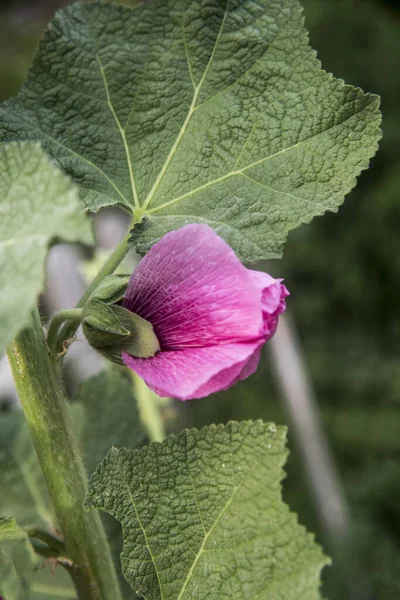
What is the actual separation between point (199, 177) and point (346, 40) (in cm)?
301

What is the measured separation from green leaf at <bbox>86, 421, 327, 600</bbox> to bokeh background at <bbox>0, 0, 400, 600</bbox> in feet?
6.63

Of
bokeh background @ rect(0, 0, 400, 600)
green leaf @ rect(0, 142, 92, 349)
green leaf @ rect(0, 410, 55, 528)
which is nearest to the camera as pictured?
green leaf @ rect(0, 142, 92, 349)

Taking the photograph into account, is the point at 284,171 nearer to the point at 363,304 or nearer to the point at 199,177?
the point at 199,177

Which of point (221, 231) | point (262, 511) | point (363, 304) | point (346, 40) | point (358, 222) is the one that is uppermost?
point (346, 40)

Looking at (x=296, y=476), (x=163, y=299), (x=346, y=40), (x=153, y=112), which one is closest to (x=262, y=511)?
(x=163, y=299)

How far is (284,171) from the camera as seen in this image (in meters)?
0.45

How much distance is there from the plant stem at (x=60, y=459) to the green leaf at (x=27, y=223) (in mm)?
88

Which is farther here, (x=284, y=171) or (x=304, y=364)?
(x=304, y=364)

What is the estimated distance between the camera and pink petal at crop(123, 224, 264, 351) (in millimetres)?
372

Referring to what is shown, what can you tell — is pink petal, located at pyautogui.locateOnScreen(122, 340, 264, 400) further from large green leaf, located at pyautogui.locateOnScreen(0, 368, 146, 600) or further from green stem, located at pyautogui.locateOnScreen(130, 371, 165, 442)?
green stem, located at pyautogui.locateOnScreen(130, 371, 165, 442)

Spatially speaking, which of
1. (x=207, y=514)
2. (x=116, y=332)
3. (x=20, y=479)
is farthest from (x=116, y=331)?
(x=20, y=479)

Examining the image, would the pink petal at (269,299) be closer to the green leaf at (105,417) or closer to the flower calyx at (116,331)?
the flower calyx at (116,331)

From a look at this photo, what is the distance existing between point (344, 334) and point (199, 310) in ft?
8.69

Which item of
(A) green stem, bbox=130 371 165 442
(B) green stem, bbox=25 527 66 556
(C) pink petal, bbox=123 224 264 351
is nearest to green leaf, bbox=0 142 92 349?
(C) pink petal, bbox=123 224 264 351
